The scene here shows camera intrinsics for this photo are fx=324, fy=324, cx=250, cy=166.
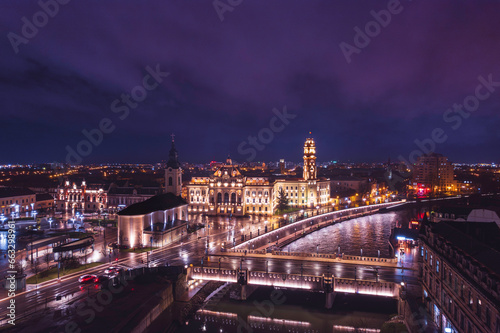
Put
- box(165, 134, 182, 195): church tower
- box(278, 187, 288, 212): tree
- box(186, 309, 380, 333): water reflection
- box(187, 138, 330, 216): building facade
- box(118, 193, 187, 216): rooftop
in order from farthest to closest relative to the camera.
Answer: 1. box(278, 187, 288, 212): tree
2. box(187, 138, 330, 216): building facade
3. box(165, 134, 182, 195): church tower
4. box(118, 193, 187, 216): rooftop
5. box(186, 309, 380, 333): water reflection

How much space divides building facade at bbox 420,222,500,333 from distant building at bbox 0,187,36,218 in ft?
247

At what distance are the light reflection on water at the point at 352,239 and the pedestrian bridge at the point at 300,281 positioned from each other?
42.3 ft

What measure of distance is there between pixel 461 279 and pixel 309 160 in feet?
224

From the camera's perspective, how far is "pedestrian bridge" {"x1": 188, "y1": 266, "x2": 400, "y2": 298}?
29531 mm

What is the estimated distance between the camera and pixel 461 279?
22.2 meters

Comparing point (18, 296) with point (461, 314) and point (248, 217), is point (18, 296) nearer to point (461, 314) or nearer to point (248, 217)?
point (461, 314)

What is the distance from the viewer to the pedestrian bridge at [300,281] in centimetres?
2953

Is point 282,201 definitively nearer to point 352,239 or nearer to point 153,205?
point 352,239

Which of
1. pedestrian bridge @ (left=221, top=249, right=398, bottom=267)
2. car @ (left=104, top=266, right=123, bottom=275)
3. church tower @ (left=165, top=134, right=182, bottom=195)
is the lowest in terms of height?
car @ (left=104, top=266, right=123, bottom=275)

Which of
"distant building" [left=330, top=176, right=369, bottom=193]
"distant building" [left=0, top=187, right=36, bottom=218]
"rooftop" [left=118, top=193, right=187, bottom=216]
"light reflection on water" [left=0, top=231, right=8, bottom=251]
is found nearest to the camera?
"light reflection on water" [left=0, top=231, right=8, bottom=251]

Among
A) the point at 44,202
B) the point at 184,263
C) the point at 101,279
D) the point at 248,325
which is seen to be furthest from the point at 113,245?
the point at 44,202

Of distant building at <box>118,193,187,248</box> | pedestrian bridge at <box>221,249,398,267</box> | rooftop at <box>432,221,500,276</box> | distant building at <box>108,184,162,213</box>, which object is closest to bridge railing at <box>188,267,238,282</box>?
pedestrian bridge at <box>221,249,398,267</box>

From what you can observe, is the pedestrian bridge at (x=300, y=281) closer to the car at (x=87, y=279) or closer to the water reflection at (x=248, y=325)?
the water reflection at (x=248, y=325)

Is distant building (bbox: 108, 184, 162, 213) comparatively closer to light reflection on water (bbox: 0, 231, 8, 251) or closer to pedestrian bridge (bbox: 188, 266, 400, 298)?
light reflection on water (bbox: 0, 231, 8, 251)
